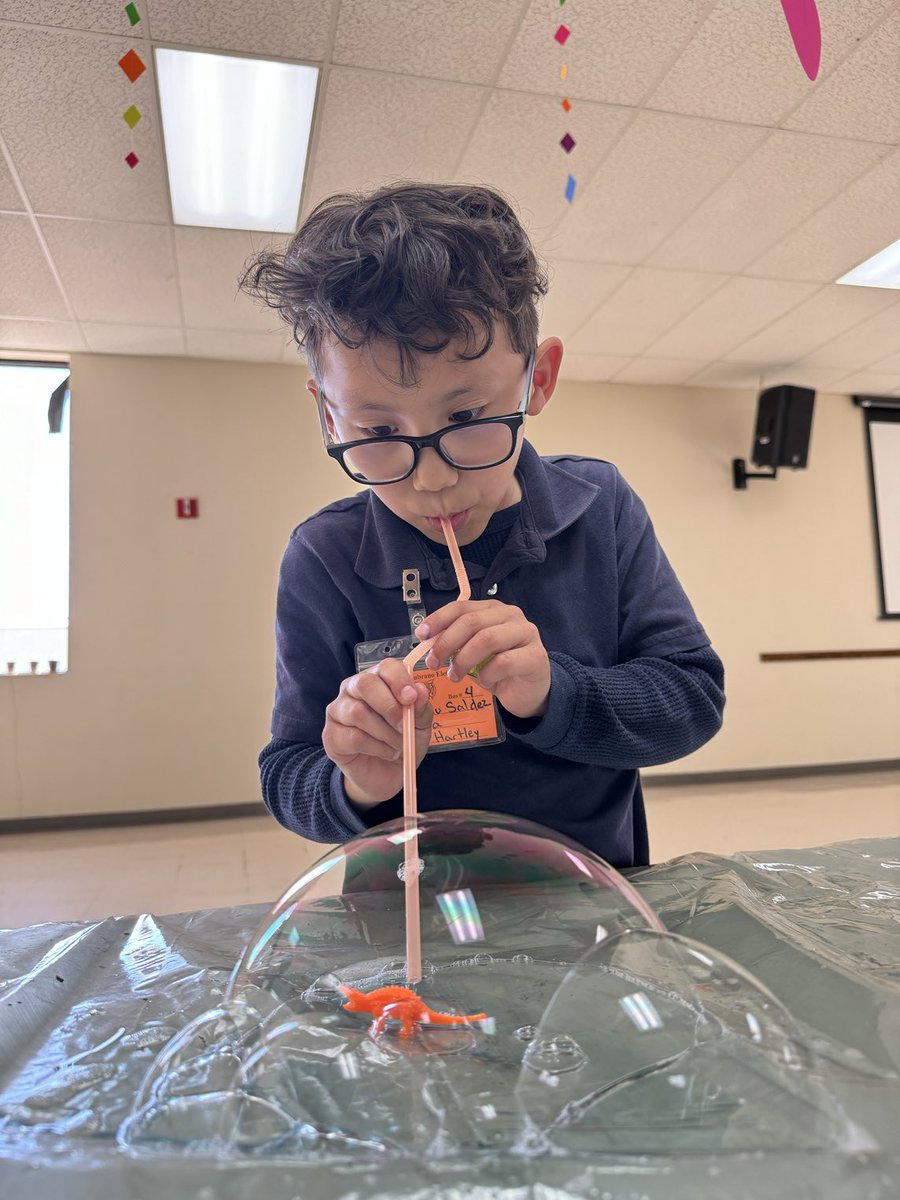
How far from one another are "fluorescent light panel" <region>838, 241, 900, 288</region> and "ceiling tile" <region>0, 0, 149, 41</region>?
2.63 m

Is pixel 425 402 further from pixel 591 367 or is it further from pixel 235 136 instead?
pixel 591 367

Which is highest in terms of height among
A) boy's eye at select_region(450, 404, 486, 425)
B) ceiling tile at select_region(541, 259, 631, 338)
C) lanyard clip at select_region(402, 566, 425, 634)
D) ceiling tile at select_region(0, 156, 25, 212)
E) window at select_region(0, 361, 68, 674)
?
ceiling tile at select_region(541, 259, 631, 338)

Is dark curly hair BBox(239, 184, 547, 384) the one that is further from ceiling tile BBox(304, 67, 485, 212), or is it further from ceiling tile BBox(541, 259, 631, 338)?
ceiling tile BBox(541, 259, 631, 338)

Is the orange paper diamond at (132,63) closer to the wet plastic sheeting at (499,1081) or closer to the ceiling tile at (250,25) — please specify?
the ceiling tile at (250,25)

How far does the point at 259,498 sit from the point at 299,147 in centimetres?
188

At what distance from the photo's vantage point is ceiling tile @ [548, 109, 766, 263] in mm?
2438

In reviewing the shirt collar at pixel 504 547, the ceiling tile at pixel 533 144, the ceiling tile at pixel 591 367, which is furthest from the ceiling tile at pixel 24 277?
the shirt collar at pixel 504 547

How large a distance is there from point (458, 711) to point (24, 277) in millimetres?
3122

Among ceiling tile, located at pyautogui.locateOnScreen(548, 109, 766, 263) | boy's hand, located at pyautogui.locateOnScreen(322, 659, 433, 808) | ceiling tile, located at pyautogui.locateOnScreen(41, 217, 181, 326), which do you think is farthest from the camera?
ceiling tile, located at pyautogui.locateOnScreen(41, 217, 181, 326)

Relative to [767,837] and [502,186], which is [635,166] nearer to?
[502,186]

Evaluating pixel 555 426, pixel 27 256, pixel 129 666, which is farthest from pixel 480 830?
pixel 555 426

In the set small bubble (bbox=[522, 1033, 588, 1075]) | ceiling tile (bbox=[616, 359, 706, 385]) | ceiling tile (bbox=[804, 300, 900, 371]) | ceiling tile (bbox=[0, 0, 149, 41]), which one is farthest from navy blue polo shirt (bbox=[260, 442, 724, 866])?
ceiling tile (bbox=[616, 359, 706, 385])

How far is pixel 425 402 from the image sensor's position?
2.20 feet

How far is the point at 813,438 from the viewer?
490 centimetres
